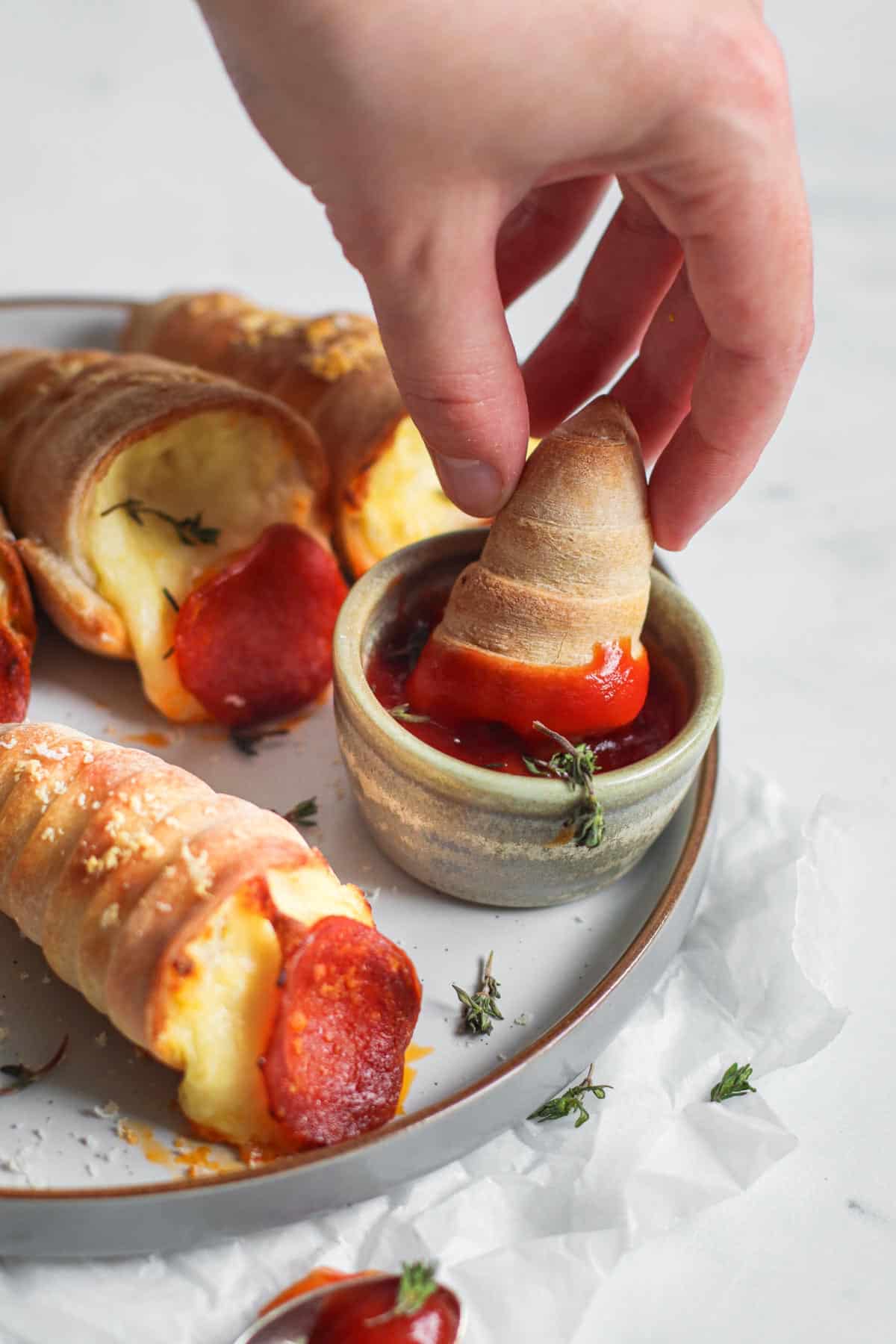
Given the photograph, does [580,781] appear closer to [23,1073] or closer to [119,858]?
[119,858]

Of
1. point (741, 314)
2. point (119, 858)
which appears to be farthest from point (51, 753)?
point (741, 314)

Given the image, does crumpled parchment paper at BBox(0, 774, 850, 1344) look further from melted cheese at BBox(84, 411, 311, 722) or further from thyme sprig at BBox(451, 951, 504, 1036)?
melted cheese at BBox(84, 411, 311, 722)

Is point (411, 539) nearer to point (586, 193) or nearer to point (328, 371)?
point (328, 371)

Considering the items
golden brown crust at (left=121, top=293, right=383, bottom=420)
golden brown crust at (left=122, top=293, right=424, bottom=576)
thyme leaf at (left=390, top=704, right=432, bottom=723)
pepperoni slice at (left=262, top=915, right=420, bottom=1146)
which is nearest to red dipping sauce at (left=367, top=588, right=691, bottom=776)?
thyme leaf at (left=390, top=704, right=432, bottom=723)

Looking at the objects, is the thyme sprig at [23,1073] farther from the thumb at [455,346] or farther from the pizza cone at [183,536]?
the thumb at [455,346]

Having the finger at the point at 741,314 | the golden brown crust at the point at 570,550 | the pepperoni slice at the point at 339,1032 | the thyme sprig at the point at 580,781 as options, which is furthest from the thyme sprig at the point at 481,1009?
the finger at the point at 741,314

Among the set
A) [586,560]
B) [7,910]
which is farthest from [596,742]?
[7,910]
